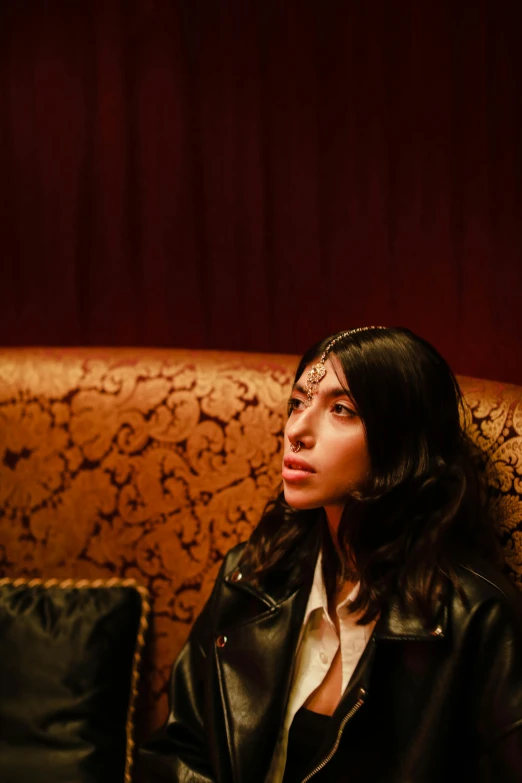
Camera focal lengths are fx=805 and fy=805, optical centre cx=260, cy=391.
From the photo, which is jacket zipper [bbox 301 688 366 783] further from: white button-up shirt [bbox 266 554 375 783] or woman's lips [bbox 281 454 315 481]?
woman's lips [bbox 281 454 315 481]

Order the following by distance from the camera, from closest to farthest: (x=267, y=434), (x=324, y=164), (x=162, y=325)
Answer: (x=267, y=434) < (x=324, y=164) < (x=162, y=325)

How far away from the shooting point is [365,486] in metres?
1.39

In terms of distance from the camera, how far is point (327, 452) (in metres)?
1.37

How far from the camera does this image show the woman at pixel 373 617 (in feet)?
4.25

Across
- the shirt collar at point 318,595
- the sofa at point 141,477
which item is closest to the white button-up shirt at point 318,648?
the shirt collar at point 318,595

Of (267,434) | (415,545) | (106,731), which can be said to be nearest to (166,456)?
(267,434)

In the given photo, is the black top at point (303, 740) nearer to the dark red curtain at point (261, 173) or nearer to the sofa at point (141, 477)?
the sofa at point (141, 477)

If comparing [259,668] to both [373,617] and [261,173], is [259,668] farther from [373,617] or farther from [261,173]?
[261,173]

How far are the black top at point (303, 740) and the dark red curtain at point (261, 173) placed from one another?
2.98ft

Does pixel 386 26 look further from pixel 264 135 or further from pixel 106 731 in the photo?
pixel 106 731

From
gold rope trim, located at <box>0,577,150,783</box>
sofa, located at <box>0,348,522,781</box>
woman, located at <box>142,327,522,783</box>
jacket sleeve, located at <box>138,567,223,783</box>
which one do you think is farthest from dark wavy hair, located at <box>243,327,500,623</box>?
gold rope trim, located at <box>0,577,150,783</box>

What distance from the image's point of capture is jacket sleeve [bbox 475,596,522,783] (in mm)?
1244

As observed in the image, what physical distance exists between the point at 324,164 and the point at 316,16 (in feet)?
1.18

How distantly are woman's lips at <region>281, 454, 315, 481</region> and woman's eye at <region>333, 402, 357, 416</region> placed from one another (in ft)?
0.35
